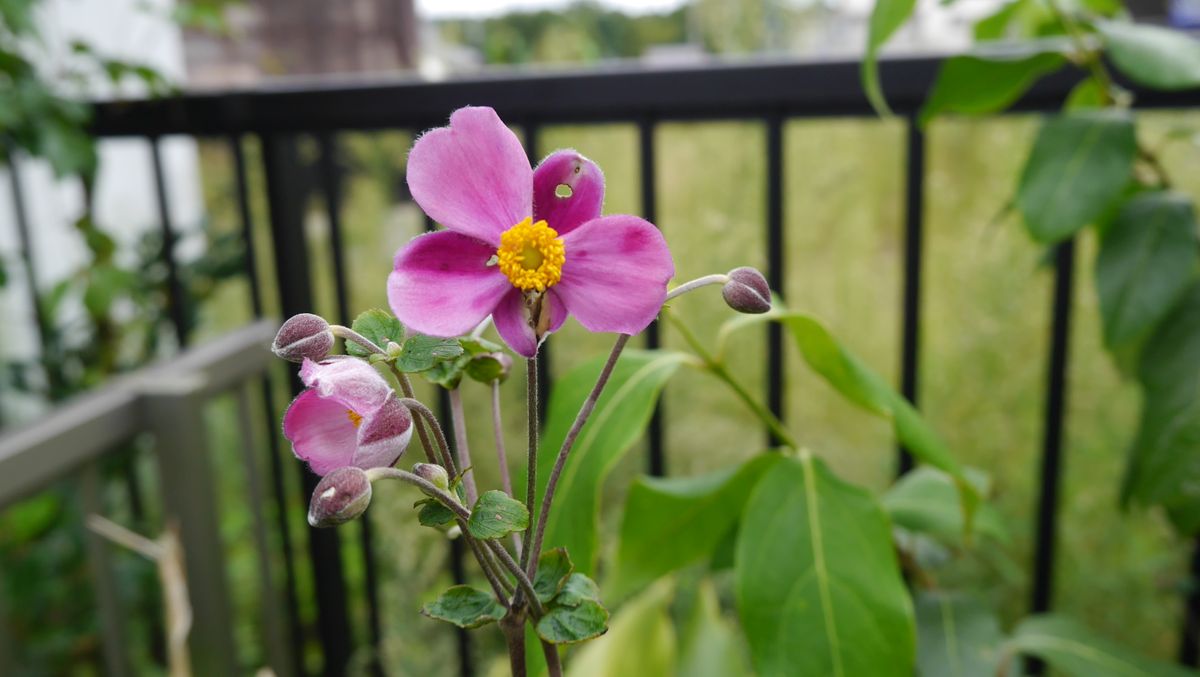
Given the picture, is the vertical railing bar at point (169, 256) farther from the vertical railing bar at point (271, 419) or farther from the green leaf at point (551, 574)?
the green leaf at point (551, 574)

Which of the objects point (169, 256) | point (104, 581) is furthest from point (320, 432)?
point (169, 256)

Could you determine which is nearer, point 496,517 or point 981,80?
point 496,517

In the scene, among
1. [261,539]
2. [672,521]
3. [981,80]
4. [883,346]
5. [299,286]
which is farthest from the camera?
[883,346]

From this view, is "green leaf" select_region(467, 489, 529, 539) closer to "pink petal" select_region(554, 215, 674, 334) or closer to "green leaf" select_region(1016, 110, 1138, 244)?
"pink petal" select_region(554, 215, 674, 334)

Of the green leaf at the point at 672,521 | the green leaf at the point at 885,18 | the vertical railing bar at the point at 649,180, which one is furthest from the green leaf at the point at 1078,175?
the vertical railing bar at the point at 649,180

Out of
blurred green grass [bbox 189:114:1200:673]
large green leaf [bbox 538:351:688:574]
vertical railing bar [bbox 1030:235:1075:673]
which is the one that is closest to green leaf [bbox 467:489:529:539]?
large green leaf [bbox 538:351:688:574]

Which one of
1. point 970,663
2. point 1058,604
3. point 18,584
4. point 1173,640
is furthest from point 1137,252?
point 18,584

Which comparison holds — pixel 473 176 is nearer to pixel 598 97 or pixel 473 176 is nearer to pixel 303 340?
pixel 303 340
